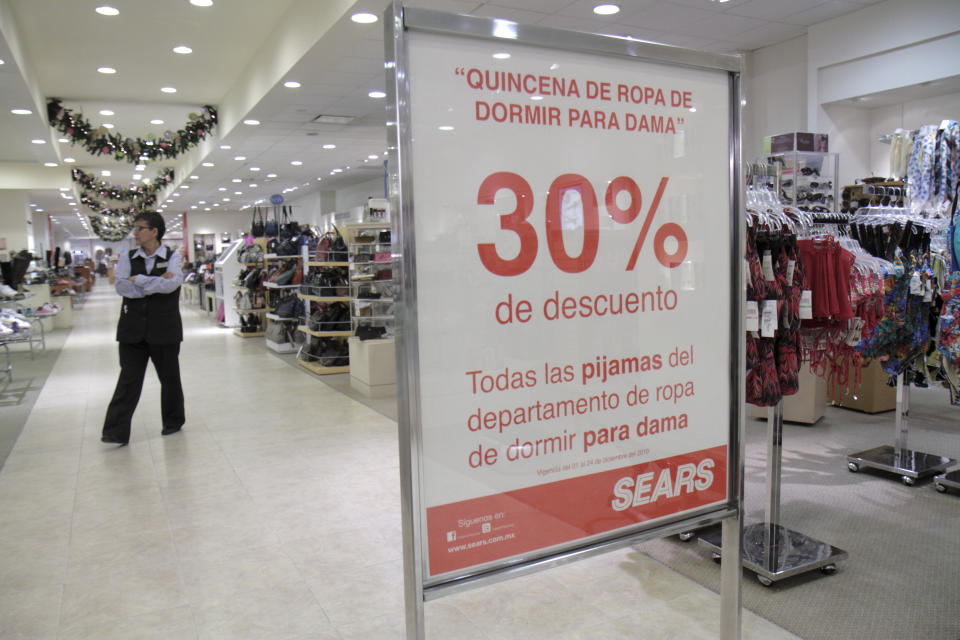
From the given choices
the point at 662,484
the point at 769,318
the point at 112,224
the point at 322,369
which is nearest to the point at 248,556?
the point at 662,484

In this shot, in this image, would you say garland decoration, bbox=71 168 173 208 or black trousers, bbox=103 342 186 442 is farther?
garland decoration, bbox=71 168 173 208

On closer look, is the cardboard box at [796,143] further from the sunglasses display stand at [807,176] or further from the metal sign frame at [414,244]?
the metal sign frame at [414,244]

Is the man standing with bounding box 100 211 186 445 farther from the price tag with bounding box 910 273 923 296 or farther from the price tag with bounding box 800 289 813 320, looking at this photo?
the price tag with bounding box 910 273 923 296

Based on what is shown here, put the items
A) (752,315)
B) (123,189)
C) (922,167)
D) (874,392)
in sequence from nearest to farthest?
(752,315) → (922,167) → (874,392) → (123,189)

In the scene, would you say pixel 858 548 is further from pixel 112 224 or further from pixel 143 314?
pixel 112 224

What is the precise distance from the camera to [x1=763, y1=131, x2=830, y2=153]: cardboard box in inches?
203

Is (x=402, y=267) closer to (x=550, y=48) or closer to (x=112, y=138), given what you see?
(x=550, y=48)

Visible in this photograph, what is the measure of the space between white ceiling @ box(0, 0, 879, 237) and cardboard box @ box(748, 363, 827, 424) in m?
3.20

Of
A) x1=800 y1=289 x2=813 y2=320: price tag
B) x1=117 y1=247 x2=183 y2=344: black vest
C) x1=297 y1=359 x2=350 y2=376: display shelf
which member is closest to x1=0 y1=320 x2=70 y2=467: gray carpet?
x1=117 y1=247 x2=183 y2=344: black vest

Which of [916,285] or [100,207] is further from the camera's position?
[100,207]

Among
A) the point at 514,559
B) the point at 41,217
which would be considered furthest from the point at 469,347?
the point at 41,217

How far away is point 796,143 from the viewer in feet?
16.9

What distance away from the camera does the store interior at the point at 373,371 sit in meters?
2.61

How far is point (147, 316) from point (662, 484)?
4216 mm
